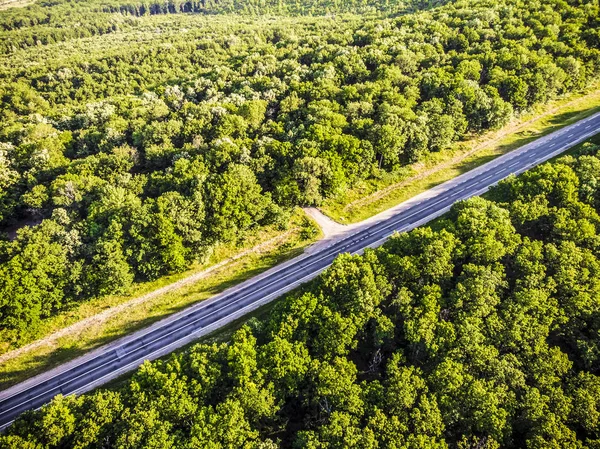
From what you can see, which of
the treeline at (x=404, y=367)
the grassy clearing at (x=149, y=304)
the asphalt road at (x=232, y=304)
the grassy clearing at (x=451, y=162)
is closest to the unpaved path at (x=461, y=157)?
the grassy clearing at (x=451, y=162)

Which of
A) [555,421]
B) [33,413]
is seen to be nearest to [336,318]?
[555,421]

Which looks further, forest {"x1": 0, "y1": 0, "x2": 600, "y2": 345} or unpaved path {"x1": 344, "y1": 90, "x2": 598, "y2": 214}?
unpaved path {"x1": 344, "y1": 90, "x2": 598, "y2": 214}

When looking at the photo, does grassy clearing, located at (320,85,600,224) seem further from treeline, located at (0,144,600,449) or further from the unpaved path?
treeline, located at (0,144,600,449)

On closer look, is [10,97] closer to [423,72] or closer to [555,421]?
[423,72]

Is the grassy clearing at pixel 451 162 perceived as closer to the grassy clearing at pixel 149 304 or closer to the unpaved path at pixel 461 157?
the unpaved path at pixel 461 157

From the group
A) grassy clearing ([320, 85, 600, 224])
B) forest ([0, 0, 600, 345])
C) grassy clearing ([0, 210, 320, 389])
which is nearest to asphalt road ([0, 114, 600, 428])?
grassy clearing ([0, 210, 320, 389])

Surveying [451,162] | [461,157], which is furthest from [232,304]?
[461,157]
